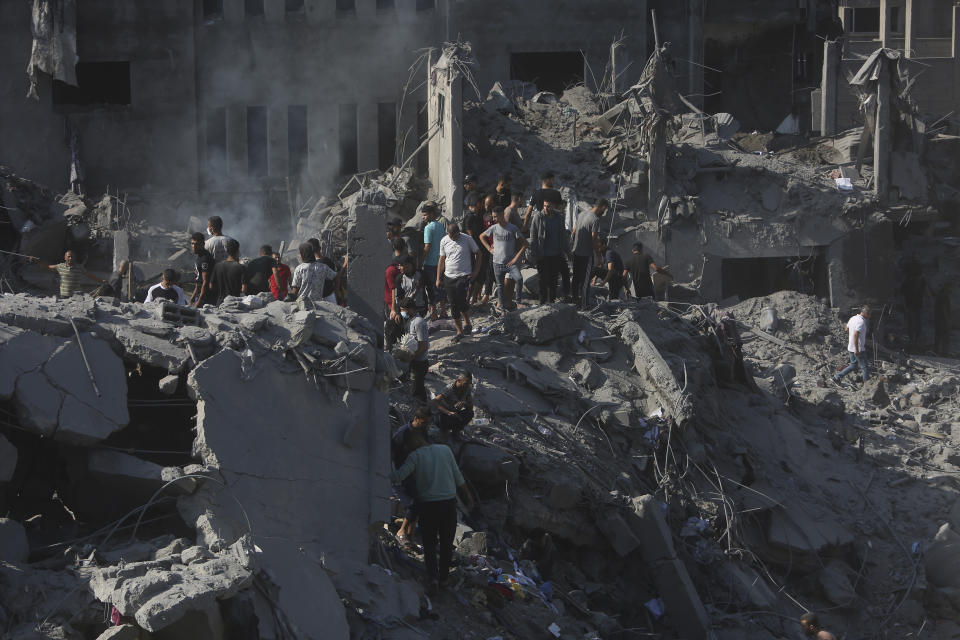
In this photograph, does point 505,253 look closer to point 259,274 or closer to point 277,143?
point 259,274

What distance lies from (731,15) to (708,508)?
17.7 m

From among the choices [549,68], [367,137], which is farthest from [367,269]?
[549,68]

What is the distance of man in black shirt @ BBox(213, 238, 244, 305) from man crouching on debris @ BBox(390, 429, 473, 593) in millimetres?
3262

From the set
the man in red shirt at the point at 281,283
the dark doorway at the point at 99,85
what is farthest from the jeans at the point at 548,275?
the dark doorway at the point at 99,85


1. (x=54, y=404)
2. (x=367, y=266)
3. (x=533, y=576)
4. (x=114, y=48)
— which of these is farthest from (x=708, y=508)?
(x=114, y=48)

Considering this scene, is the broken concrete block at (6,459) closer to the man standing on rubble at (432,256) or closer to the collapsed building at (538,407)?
the collapsed building at (538,407)

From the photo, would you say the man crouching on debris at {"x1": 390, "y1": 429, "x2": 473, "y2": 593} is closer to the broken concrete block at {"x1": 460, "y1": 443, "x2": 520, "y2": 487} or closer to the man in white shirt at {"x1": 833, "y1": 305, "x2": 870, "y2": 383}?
the broken concrete block at {"x1": 460, "y1": 443, "x2": 520, "y2": 487}

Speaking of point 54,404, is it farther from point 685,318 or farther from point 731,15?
point 731,15

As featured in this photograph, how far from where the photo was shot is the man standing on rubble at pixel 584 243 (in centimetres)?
1582

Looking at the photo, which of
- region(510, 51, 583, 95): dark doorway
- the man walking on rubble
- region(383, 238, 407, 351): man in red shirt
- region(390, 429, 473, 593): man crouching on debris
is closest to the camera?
region(390, 429, 473, 593): man crouching on debris

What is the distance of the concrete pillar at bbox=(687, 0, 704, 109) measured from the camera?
1093 inches

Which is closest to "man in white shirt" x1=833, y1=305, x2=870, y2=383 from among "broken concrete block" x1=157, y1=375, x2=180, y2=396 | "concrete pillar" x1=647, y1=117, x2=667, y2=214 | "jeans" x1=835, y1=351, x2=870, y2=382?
"jeans" x1=835, y1=351, x2=870, y2=382

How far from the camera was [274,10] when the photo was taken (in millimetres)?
25609

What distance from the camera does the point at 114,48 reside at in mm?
25688
